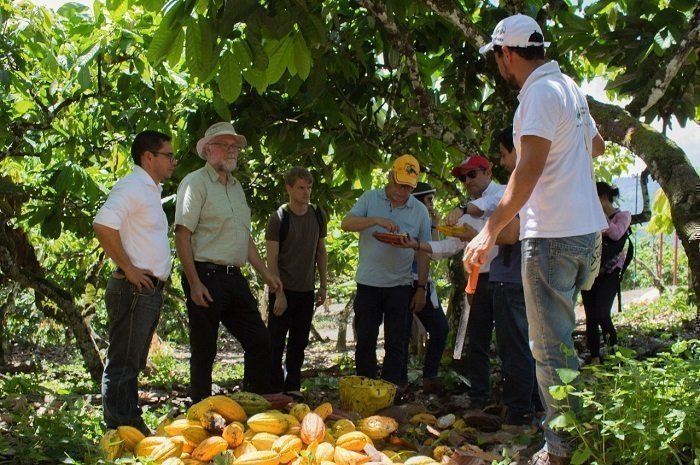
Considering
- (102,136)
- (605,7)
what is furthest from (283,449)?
(102,136)

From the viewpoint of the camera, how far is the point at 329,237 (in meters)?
12.4

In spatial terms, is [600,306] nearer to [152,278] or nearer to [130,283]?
[152,278]

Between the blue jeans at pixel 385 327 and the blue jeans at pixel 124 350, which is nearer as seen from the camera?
the blue jeans at pixel 124 350

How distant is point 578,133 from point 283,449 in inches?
76.6

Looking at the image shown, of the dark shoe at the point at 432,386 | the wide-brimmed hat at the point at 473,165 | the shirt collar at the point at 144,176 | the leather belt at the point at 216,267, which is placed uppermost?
the wide-brimmed hat at the point at 473,165

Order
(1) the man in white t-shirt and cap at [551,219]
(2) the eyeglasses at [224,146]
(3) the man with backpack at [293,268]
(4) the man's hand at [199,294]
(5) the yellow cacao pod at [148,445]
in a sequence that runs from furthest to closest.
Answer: (3) the man with backpack at [293,268], (2) the eyeglasses at [224,146], (4) the man's hand at [199,294], (5) the yellow cacao pod at [148,445], (1) the man in white t-shirt and cap at [551,219]

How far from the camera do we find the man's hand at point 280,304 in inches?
229

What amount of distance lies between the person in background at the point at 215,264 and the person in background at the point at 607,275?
2846mm

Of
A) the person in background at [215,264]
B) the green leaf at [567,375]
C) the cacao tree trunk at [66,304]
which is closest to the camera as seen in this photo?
the green leaf at [567,375]

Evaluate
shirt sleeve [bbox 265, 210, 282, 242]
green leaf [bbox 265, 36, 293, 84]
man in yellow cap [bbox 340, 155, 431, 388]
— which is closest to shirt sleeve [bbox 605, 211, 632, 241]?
man in yellow cap [bbox 340, 155, 431, 388]

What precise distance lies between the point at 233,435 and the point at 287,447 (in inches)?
12.4

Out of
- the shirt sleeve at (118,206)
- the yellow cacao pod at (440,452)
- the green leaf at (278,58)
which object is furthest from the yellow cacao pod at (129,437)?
the green leaf at (278,58)

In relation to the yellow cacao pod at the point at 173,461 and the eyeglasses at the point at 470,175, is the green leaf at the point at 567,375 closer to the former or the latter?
the yellow cacao pod at the point at 173,461

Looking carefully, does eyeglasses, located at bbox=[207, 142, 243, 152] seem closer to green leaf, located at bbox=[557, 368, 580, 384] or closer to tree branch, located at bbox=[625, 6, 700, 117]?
tree branch, located at bbox=[625, 6, 700, 117]
